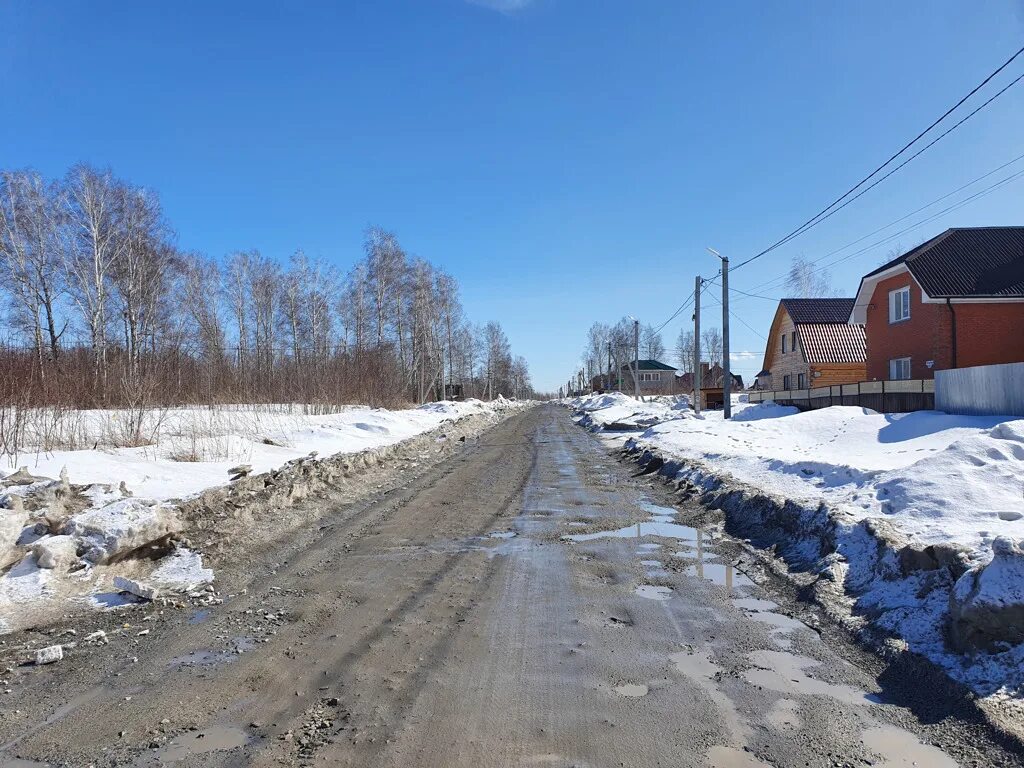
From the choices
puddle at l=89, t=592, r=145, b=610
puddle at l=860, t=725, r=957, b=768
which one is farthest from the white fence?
puddle at l=89, t=592, r=145, b=610

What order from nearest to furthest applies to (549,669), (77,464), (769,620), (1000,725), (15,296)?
(1000,725) → (549,669) → (769,620) → (77,464) → (15,296)

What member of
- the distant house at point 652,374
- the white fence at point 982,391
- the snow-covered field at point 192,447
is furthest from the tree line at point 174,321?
the distant house at point 652,374

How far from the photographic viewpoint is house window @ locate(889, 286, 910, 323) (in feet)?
88.0

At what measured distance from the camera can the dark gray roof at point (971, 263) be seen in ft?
80.2

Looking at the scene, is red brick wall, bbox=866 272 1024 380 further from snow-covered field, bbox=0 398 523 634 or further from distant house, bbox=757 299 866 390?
snow-covered field, bbox=0 398 523 634

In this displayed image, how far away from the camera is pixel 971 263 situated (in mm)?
25828

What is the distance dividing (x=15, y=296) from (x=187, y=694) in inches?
1412

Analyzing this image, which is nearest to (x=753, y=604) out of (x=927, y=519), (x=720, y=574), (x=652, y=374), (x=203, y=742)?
(x=720, y=574)


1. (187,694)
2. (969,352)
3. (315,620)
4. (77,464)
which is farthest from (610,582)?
(969,352)

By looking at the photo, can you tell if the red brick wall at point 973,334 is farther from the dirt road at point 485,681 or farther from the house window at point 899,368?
the dirt road at point 485,681

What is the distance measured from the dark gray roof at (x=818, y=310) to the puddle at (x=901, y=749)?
4153 centimetres

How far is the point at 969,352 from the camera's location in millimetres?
24312

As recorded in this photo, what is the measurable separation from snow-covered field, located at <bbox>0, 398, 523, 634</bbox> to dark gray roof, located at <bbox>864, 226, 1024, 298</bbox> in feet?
81.2

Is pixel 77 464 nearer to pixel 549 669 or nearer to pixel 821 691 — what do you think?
pixel 549 669
